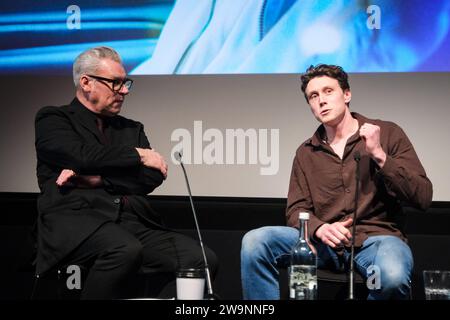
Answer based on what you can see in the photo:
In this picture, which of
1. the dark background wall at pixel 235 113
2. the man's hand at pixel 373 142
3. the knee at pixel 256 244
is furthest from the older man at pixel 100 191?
the man's hand at pixel 373 142

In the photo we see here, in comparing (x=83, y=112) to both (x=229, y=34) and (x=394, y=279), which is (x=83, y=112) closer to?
(x=229, y=34)

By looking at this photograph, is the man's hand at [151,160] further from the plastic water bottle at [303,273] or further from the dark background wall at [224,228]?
the dark background wall at [224,228]

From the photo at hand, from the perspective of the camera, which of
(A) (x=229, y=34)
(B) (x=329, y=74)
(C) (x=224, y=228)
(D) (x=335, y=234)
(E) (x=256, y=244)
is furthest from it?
(C) (x=224, y=228)

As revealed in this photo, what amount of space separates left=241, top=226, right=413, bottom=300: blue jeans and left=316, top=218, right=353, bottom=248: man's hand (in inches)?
4.4

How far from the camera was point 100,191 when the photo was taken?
3.26 metres

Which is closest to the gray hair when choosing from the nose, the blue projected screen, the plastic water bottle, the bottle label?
the blue projected screen

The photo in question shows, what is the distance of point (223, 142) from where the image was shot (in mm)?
4113

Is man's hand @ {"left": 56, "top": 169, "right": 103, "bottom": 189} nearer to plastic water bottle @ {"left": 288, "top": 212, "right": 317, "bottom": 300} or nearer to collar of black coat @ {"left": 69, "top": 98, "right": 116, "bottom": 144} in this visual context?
collar of black coat @ {"left": 69, "top": 98, "right": 116, "bottom": 144}

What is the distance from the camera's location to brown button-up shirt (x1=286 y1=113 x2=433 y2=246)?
3051mm

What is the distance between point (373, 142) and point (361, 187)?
0.30 meters

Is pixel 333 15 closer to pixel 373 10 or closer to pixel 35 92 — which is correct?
pixel 373 10

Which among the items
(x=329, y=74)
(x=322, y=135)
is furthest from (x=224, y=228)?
(x=329, y=74)
